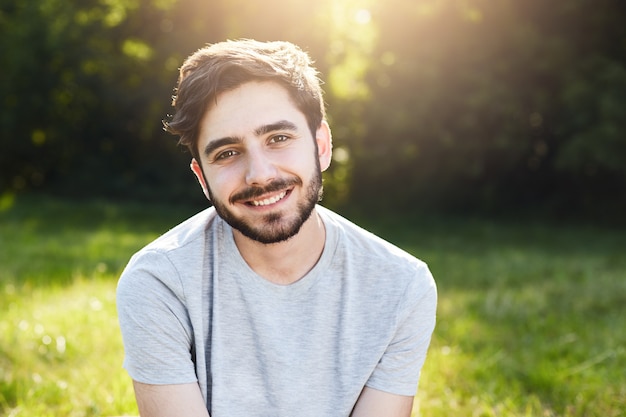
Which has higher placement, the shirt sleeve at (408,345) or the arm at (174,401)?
the shirt sleeve at (408,345)

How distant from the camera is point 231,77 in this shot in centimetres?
248

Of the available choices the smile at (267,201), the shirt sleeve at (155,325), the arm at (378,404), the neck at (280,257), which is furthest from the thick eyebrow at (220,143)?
the arm at (378,404)

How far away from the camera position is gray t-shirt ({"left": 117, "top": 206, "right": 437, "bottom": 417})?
7.89ft

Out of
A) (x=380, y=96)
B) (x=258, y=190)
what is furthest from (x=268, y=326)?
(x=380, y=96)

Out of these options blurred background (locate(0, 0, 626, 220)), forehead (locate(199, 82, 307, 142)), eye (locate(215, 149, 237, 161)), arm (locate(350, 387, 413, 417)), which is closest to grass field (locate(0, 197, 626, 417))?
arm (locate(350, 387, 413, 417))

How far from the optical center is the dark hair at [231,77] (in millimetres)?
2480

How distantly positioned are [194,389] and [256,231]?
0.59m

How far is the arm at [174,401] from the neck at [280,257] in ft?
1.58

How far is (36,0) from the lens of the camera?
19.1 meters

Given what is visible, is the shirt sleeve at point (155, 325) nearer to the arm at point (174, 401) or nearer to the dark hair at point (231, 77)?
the arm at point (174, 401)

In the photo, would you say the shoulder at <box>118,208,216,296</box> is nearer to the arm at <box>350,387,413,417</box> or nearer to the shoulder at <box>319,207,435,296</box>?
the shoulder at <box>319,207,435,296</box>

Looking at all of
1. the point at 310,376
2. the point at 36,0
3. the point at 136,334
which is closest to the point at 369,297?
the point at 310,376

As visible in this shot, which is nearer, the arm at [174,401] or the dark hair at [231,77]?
the arm at [174,401]

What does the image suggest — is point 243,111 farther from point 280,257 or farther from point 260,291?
point 260,291
